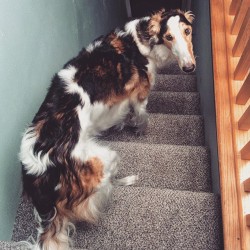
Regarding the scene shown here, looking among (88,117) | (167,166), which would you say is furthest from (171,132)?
(88,117)

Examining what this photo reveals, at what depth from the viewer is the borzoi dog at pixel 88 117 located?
1.26m

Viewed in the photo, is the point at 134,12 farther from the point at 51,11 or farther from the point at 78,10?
the point at 51,11

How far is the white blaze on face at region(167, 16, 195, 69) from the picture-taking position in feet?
5.85

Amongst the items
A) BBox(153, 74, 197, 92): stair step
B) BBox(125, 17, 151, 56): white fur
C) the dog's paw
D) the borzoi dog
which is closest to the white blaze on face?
the borzoi dog

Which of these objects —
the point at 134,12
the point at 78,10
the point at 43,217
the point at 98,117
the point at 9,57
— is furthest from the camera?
the point at 134,12

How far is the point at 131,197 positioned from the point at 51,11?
1129 mm

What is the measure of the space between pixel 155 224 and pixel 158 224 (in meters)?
0.01

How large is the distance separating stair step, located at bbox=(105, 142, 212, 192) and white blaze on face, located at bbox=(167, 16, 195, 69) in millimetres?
468

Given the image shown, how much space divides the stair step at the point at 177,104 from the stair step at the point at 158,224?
111cm

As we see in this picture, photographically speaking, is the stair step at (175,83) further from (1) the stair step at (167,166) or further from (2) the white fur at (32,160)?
(2) the white fur at (32,160)

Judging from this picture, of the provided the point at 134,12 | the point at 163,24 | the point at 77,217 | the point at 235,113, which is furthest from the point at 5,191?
the point at 134,12

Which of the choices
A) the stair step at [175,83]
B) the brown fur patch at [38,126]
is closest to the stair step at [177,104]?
the stair step at [175,83]

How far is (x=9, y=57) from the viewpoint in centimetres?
136

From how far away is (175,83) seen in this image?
2.95 metres
